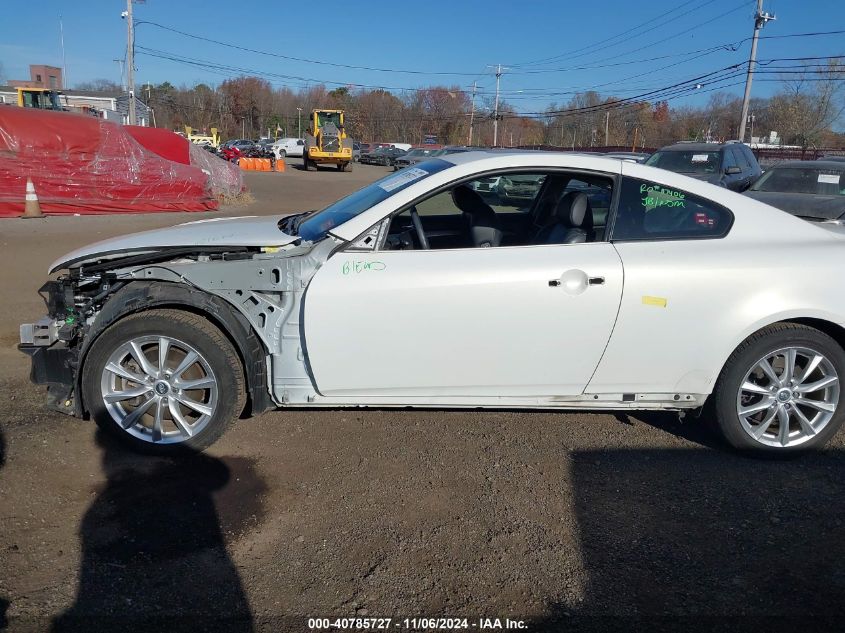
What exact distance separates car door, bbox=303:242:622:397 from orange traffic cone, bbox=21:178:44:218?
42.3ft

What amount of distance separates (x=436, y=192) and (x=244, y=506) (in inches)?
77.9

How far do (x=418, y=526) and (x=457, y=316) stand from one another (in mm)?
1092

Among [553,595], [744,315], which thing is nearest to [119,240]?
[553,595]

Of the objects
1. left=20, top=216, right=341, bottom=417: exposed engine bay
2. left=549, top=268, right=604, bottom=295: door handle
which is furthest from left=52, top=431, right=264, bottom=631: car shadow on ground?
left=549, top=268, right=604, bottom=295: door handle

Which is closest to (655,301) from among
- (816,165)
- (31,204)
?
(816,165)

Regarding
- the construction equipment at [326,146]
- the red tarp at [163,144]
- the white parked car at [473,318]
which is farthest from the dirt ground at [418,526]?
the construction equipment at [326,146]

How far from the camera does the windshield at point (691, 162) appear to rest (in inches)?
541

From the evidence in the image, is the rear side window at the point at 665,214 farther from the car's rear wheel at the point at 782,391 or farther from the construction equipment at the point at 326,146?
the construction equipment at the point at 326,146

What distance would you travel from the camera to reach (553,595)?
2814 millimetres

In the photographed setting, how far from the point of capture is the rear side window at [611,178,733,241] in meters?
3.87

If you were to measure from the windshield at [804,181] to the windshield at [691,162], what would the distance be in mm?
2943

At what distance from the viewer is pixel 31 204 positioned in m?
14.0

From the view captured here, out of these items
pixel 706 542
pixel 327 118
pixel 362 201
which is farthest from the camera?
pixel 327 118

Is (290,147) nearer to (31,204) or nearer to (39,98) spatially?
(39,98)
